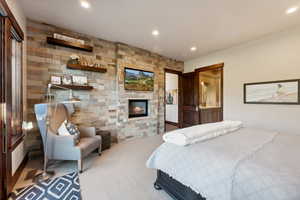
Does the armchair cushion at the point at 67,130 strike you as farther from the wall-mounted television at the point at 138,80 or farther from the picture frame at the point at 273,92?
the picture frame at the point at 273,92

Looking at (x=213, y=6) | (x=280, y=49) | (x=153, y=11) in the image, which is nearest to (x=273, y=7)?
(x=213, y=6)

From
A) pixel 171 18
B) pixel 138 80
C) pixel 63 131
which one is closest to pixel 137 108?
pixel 138 80

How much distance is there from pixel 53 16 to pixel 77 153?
256cm

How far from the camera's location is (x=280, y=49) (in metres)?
2.84

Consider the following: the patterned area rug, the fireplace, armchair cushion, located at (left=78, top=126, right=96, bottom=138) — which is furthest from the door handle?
the fireplace

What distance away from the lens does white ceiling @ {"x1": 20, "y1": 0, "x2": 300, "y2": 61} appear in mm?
2039

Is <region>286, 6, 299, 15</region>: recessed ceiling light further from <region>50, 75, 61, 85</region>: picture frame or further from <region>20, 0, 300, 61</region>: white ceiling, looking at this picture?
<region>50, 75, 61, 85</region>: picture frame

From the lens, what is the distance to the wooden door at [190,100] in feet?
15.3

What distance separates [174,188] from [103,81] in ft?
9.33

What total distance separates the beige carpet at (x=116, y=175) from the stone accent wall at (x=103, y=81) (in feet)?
2.81

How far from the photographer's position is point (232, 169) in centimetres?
101

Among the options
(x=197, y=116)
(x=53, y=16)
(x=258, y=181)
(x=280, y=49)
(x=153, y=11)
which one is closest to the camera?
(x=258, y=181)

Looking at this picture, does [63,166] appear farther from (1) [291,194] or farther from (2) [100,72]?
(1) [291,194]

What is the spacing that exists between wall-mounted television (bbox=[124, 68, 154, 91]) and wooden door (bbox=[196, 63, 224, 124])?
5.97ft
